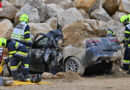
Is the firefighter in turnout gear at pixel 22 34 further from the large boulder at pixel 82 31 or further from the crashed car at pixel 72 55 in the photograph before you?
the large boulder at pixel 82 31

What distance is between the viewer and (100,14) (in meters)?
18.5

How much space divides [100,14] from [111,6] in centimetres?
193

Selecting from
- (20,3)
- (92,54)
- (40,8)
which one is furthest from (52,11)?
(92,54)

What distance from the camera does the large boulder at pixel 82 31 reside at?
11.2 m

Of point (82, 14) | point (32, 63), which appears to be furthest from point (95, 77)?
point (82, 14)

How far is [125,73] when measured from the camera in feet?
40.1

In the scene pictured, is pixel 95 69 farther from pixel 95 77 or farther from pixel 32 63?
pixel 32 63

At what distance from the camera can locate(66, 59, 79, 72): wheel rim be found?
36.3 feet

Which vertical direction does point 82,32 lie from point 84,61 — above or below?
above

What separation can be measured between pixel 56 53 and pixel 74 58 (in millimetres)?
643

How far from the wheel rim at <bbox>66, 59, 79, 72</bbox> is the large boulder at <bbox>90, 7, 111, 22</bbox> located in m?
7.70

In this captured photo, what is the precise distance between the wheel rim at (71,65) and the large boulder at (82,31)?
0.57m

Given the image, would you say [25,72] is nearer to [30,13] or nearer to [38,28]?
[38,28]

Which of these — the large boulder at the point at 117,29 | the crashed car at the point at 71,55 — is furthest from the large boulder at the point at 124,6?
the crashed car at the point at 71,55
